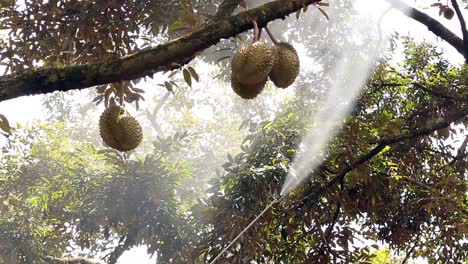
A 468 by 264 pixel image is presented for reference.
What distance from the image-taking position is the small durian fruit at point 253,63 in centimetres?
168

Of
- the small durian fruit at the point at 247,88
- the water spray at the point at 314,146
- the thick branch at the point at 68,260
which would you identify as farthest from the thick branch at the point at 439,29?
the thick branch at the point at 68,260

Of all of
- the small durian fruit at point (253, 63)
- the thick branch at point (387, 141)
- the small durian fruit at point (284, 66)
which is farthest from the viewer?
the thick branch at point (387, 141)

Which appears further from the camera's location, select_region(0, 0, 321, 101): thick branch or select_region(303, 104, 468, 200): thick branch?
select_region(303, 104, 468, 200): thick branch

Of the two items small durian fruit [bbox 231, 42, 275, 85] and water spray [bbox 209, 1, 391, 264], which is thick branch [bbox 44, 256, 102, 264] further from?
small durian fruit [bbox 231, 42, 275, 85]

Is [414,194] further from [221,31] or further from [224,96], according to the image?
[224,96]

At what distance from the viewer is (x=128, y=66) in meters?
1.44

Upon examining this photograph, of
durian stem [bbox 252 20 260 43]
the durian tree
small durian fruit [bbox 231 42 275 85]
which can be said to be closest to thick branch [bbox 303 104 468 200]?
the durian tree

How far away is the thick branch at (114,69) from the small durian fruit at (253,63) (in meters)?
0.19

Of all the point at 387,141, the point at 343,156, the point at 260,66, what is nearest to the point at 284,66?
the point at 260,66

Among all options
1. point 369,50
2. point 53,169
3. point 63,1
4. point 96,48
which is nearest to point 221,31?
point 96,48

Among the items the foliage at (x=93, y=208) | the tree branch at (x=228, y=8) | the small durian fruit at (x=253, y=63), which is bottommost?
the small durian fruit at (x=253, y=63)

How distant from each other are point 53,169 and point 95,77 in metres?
7.81

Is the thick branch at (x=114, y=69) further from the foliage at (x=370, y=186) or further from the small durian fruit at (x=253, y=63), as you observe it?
the foliage at (x=370, y=186)

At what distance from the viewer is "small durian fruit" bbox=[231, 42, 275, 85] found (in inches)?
66.0
